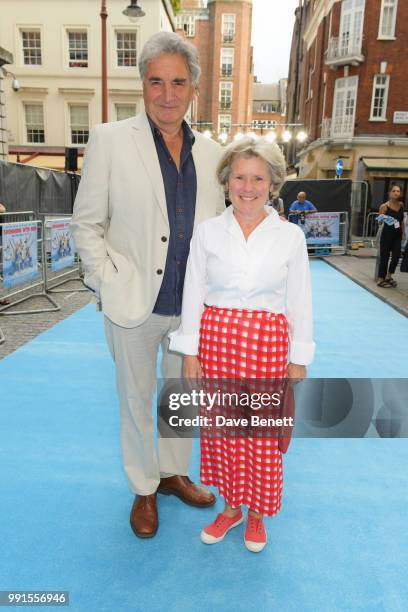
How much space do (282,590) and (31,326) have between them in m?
5.36

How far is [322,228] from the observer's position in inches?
611

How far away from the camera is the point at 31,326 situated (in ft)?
22.2

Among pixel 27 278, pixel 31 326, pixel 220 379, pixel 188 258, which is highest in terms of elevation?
pixel 188 258

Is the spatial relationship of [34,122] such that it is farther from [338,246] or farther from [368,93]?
[338,246]

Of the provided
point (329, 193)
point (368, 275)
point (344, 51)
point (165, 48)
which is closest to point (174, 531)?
point (165, 48)

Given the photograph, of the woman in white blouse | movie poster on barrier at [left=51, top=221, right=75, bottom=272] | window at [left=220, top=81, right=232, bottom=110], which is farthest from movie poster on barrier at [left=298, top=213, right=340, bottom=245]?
window at [left=220, top=81, right=232, bottom=110]

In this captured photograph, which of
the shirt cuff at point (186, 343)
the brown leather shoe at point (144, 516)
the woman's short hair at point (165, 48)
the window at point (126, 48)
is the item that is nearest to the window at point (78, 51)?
the window at point (126, 48)

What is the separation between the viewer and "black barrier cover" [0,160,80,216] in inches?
460

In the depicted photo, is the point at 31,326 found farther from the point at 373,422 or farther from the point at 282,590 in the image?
the point at 282,590

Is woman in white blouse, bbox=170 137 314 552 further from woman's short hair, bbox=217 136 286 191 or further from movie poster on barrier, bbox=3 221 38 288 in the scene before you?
movie poster on barrier, bbox=3 221 38 288

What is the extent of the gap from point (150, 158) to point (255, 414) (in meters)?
1.39

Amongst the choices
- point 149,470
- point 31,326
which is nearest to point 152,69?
point 149,470

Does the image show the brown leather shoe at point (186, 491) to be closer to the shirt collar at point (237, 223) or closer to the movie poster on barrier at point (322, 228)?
the shirt collar at point (237, 223)

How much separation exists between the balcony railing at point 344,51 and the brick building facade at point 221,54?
26.7 m
